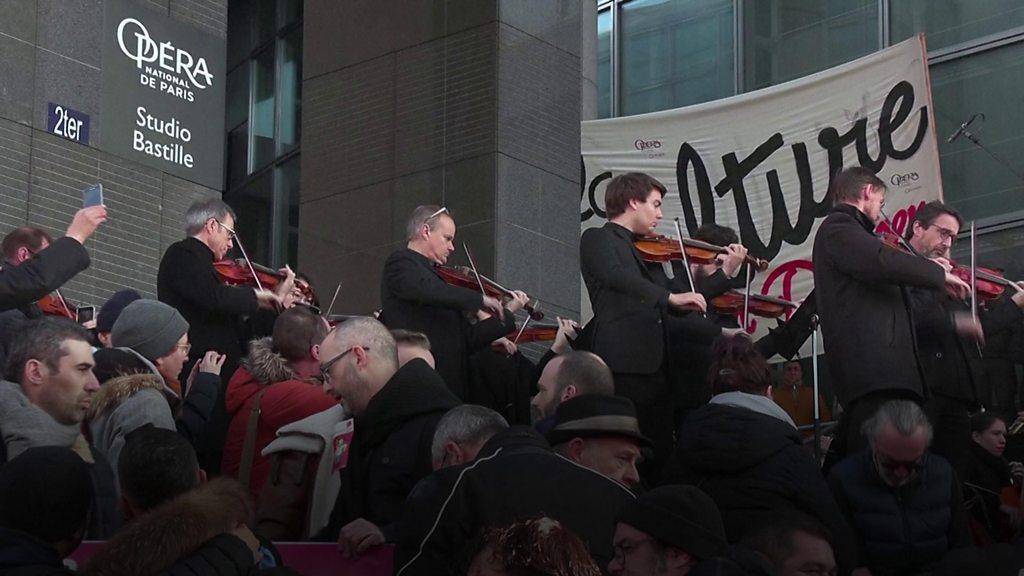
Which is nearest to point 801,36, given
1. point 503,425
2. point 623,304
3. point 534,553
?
point 623,304

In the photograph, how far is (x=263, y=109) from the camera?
2486 cm

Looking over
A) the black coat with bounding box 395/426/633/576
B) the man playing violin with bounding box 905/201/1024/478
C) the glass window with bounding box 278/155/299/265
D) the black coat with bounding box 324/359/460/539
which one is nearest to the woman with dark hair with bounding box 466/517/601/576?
the black coat with bounding box 395/426/633/576

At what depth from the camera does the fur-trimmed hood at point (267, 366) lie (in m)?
7.96

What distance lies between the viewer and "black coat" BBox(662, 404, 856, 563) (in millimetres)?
6613

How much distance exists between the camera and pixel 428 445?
272 inches

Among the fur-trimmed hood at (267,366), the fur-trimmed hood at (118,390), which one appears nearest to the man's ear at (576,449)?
the fur-trimmed hood at (118,390)

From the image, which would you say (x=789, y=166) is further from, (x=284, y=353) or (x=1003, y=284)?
(x=284, y=353)

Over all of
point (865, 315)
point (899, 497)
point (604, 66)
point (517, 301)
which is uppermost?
point (604, 66)

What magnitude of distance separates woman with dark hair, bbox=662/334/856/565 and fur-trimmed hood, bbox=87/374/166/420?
7.08 feet

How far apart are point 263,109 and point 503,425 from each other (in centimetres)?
1898

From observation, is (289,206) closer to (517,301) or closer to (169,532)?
(517,301)

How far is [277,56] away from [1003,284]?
50.5 feet

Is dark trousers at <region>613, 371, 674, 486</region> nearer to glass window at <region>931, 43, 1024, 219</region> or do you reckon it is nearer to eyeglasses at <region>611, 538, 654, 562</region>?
eyeglasses at <region>611, 538, 654, 562</region>

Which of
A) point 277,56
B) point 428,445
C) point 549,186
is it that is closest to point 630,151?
point 549,186
